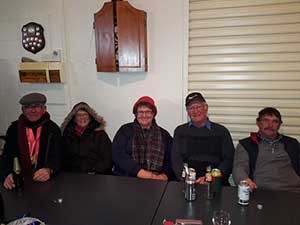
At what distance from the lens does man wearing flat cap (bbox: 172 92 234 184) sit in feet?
8.07

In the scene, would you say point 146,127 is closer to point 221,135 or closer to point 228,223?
point 221,135

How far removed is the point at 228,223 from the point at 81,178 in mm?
1081

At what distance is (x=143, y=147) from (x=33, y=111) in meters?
1.02

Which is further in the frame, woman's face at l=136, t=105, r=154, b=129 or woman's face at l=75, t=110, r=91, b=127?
woman's face at l=75, t=110, r=91, b=127

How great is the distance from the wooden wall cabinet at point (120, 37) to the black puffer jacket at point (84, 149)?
0.55 m

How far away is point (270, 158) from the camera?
2295 millimetres

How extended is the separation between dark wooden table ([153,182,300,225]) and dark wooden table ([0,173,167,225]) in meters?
0.09

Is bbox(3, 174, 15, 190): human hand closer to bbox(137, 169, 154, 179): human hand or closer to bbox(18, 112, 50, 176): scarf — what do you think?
bbox(18, 112, 50, 176): scarf

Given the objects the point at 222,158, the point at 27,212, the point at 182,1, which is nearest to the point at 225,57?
the point at 182,1

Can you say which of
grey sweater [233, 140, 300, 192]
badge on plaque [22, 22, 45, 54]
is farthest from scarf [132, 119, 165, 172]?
badge on plaque [22, 22, 45, 54]

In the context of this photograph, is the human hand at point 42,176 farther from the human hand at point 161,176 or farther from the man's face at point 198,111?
the man's face at point 198,111

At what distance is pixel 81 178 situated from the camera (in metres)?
2.00

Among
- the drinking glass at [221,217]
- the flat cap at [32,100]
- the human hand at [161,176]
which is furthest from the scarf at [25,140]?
the drinking glass at [221,217]

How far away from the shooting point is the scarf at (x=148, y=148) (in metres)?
2.52
